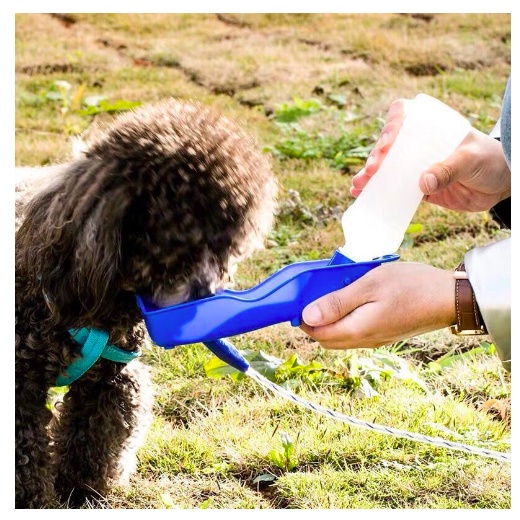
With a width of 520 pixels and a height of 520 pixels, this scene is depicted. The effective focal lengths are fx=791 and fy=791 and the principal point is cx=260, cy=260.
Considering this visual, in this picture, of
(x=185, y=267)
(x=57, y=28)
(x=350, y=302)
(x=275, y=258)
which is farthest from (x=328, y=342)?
(x=57, y=28)

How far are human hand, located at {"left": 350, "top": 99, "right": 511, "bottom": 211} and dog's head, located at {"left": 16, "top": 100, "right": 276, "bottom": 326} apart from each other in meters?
0.50

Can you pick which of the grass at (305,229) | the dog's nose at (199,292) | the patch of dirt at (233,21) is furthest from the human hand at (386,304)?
the patch of dirt at (233,21)

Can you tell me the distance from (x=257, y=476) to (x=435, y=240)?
2163mm

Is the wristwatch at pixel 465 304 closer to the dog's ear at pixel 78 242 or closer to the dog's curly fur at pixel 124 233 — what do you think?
the dog's curly fur at pixel 124 233

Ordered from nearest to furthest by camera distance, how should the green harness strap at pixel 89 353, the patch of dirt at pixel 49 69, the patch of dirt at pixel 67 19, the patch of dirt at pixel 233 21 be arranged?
the green harness strap at pixel 89 353, the patch of dirt at pixel 49 69, the patch of dirt at pixel 67 19, the patch of dirt at pixel 233 21

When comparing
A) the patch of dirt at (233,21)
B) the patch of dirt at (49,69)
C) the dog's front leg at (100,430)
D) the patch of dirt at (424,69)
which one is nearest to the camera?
the dog's front leg at (100,430)

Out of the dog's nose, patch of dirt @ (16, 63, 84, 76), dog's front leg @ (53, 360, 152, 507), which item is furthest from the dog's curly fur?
patch of dirt @ (16, 63, 84, 76)

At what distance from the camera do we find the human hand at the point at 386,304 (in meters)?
2.26

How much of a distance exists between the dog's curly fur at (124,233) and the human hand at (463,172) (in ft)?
1.33

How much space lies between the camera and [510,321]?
2225 mm

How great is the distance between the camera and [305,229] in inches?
182

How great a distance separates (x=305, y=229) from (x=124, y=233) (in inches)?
95.3

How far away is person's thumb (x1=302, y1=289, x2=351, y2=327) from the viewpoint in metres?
2.26
